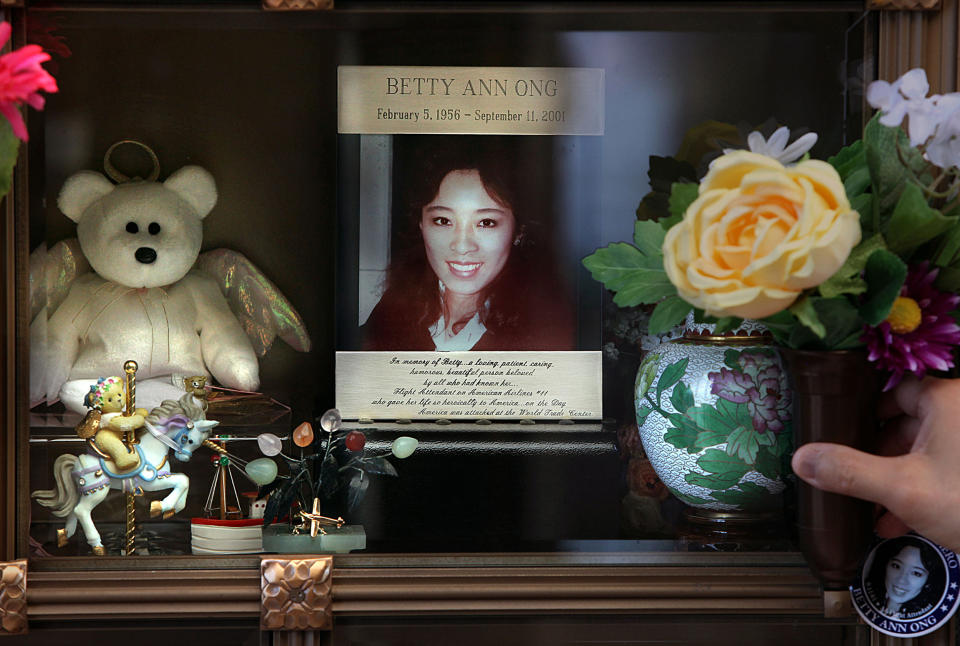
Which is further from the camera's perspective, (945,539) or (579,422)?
(579,422)

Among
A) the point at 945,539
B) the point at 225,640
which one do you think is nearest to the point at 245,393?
the point at 225,640

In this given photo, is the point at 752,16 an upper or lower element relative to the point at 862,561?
upper

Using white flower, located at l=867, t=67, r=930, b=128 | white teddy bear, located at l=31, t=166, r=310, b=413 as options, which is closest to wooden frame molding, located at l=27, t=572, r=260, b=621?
white teddy bear, located at l=31, t=166, r=310, b=413

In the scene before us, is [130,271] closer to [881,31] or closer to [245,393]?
[245,393]

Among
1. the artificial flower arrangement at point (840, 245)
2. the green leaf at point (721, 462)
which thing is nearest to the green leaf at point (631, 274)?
the artificial flower arrangement at point (840, 245)

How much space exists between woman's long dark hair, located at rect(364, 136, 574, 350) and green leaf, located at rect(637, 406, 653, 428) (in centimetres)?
6

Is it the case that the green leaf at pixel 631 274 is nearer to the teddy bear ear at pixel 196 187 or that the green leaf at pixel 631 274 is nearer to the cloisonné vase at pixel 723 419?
the cloisonné vase at pixel 723 419

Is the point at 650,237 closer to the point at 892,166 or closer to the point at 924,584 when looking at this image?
the point at 892,166

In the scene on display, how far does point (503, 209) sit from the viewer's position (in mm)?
565

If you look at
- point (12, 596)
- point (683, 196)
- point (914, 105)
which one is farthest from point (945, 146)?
point (12, 596)

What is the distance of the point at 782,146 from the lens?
47 cm

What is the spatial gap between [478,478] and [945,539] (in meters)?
0.27

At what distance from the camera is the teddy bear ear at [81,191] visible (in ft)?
1.75

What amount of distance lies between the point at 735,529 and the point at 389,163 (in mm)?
315
